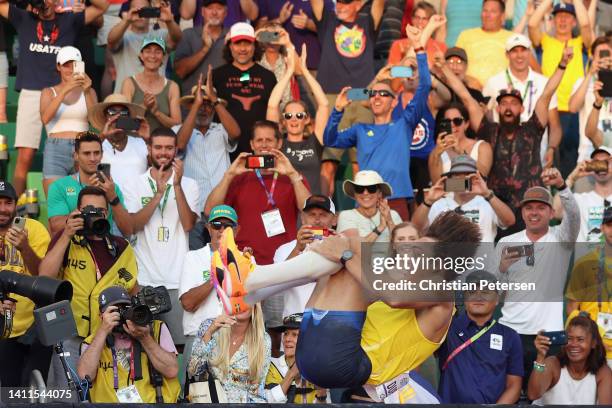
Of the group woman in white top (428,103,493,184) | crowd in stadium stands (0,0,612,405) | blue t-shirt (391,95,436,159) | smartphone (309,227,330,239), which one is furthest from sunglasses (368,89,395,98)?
smartphone (309,227,330,239)

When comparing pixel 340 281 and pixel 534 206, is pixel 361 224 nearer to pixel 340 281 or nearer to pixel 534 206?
pixel 534 206

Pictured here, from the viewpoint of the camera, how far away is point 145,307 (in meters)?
8.93

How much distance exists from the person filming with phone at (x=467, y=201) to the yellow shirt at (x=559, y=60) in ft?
7.51

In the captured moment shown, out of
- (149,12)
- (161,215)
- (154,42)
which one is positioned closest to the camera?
(161,215)

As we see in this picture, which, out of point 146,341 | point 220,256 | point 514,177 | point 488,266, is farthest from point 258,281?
point 514,177

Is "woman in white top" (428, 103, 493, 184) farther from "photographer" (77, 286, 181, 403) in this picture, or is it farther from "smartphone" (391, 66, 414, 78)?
"photographer" (77, 286, 181, 403)

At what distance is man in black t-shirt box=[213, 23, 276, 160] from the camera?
1188cm

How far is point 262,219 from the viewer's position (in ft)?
34.9

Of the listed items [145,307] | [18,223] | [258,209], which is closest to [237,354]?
[145,307]

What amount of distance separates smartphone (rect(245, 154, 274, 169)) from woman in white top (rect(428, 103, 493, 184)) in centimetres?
156

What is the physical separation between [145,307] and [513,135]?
4084 millimetres

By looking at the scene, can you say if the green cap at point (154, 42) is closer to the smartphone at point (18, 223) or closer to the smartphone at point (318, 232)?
the smartphone at point (18, 223)

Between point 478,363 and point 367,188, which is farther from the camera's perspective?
point 367,188

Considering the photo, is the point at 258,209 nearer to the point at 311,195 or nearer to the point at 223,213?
the point at 311,195
